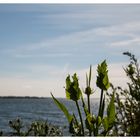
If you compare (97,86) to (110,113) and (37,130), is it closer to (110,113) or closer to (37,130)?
(110,113)

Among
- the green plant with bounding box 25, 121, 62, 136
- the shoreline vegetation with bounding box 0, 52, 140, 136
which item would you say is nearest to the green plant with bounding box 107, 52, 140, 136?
the shoreline vegetation with bounding box 0, 52, 140, 136

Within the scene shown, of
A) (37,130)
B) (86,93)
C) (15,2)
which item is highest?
(15,2)

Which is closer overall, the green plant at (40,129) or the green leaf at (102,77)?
the green leaf at (102,77)

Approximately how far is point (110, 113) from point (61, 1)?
77cm

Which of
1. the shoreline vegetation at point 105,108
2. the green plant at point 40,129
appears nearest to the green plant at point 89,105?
the shoreline vegetation at point 105,108

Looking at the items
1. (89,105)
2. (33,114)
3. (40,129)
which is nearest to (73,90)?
(89,105)

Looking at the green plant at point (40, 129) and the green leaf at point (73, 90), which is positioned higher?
the green leaf at point (73, 90)

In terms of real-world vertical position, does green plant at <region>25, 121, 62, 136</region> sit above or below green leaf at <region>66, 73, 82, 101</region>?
below

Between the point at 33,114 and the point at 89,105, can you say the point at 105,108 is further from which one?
the point at 33,114

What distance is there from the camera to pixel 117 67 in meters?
1.91

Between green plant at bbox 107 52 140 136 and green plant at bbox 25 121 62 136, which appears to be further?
green plant at bbox 25 121 62 136

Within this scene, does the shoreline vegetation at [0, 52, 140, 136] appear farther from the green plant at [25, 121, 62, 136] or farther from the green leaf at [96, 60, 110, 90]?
the green plant at [25, 121, 62, 136]

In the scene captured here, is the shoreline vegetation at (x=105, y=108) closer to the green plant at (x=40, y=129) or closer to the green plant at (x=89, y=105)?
the green plant at (x=89, y=105)

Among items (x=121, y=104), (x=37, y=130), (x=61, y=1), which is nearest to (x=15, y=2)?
(x=61, y=1)
